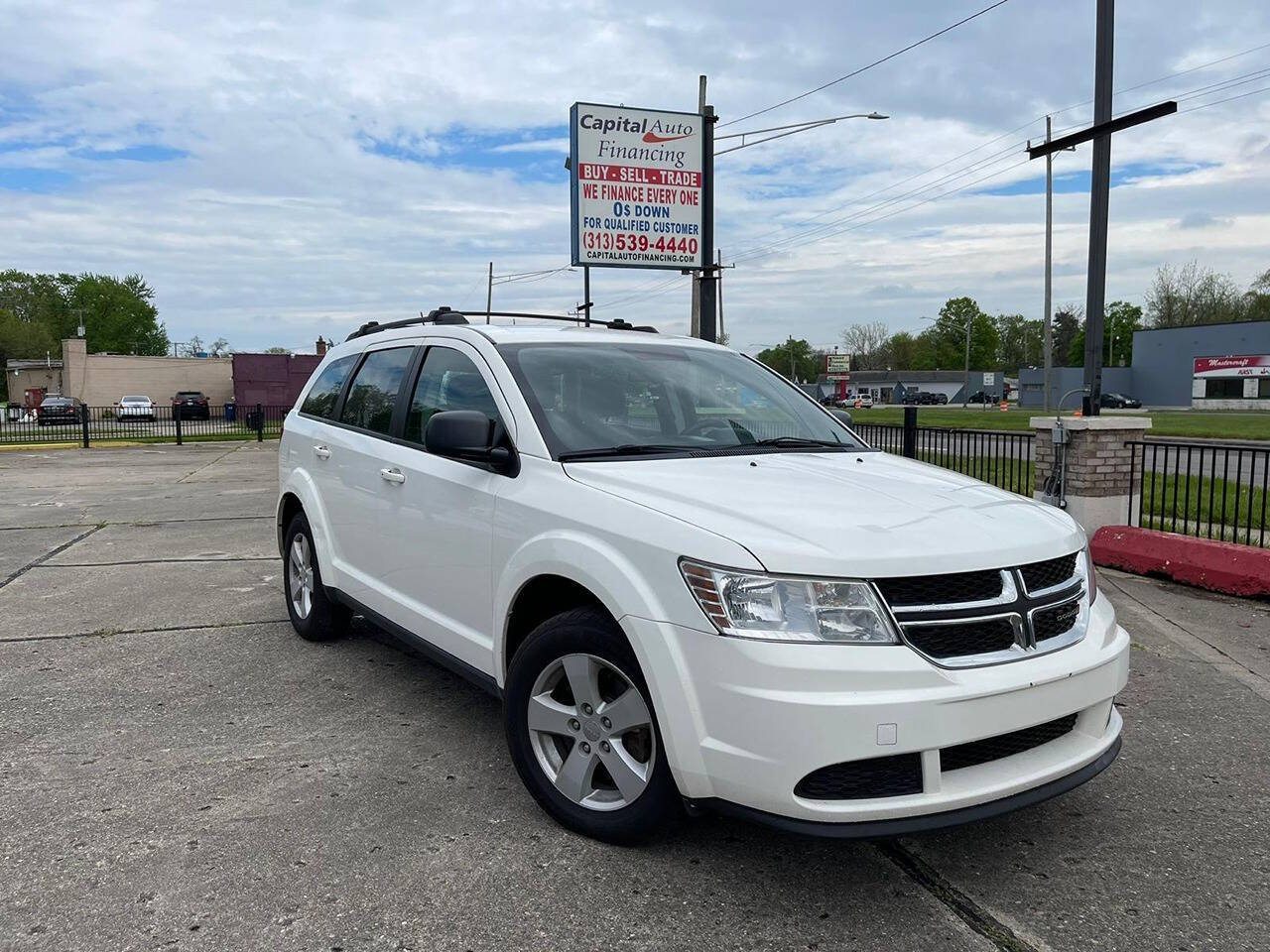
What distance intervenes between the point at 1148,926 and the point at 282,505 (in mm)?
4896

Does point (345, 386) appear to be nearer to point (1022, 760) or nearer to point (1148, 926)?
point (1022, 760)

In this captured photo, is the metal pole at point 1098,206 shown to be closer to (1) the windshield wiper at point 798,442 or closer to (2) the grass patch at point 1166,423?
(2) the grass patch at point 1166,423

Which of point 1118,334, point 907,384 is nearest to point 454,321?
point 907,384

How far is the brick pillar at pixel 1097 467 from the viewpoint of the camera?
8445 millimetres

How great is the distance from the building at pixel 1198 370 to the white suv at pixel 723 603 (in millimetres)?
59388

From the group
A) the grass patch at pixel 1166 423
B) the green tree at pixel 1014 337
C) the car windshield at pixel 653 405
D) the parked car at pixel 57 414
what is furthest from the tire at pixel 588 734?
the green tree at pixel 1014 337

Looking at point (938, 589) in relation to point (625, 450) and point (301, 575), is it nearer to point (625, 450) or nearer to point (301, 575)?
point (625, 450)

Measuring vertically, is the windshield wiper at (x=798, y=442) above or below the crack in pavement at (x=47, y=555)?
above

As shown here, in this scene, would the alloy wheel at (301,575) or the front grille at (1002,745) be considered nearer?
the front grille at (1002,745)

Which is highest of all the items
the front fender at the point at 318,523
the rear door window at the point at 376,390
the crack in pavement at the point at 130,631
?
the rear door window at the point at 376,390

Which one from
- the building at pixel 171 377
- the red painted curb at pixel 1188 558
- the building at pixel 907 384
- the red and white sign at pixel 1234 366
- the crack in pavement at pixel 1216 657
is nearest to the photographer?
the crack in pavement at pixel 1216 657

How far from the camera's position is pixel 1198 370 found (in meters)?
67.8

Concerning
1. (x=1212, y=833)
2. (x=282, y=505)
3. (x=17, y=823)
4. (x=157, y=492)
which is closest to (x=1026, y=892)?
(x=1212, y=833)

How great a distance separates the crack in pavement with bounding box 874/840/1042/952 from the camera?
2.68 meters
